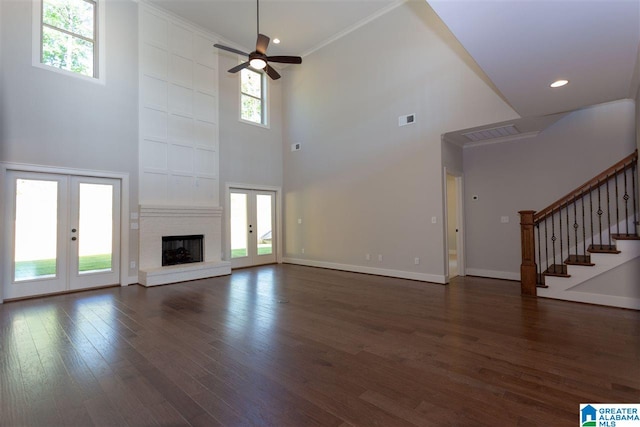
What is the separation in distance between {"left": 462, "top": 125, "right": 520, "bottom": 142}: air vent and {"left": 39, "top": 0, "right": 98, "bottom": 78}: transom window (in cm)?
702

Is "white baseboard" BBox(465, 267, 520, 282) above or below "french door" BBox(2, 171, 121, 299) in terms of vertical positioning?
below

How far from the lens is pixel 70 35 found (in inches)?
206

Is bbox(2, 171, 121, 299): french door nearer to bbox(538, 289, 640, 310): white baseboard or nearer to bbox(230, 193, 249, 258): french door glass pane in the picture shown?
bbox(230, 193, 249, 258): french door glass pane


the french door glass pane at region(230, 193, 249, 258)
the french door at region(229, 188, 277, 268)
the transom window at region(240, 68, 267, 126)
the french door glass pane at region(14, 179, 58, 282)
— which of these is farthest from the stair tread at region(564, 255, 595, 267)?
the french door glass pane at region(14, 179, 58, 282)

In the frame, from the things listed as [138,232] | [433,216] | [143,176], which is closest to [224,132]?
[143,176]

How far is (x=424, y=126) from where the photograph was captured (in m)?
5.69

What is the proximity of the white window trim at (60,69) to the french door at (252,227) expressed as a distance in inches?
134

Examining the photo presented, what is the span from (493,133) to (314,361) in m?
5.09

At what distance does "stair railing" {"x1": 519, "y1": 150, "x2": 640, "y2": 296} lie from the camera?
14.3 feet

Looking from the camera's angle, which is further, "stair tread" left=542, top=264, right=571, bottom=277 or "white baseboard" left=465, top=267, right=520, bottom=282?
"white baseboard" left=465, top=267, right=520, bottom=282

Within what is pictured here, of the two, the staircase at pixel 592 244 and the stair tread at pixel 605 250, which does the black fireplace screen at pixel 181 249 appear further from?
the stair tread at pixel 605 250

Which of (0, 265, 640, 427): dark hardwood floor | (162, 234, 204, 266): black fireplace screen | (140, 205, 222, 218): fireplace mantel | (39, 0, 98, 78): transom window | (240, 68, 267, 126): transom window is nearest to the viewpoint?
(0, 265, 640, 427): dark hardwood floor

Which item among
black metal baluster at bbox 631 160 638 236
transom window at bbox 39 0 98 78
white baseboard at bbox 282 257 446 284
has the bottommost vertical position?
white baseboard at bbox 282 257 446 284

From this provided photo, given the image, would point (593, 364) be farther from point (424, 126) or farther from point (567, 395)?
point (424, 126)
